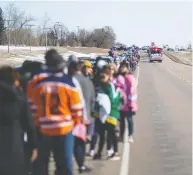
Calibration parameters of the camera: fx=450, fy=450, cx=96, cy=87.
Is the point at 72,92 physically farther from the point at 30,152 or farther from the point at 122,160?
the point at 122,160

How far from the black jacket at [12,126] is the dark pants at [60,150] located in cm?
42

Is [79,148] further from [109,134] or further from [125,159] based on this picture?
[125,159]

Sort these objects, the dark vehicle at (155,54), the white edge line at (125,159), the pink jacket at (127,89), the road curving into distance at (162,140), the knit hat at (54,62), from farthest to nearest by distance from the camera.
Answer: the dark vehicle at (155,54) → the pink jacket at (127,89) → the road curving into distance at (162,140) → the white edge line at (125,159) → the knit hat at (54,62)

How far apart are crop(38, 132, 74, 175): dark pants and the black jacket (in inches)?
16.5

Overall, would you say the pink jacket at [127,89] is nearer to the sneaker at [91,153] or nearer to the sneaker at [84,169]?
the sneaker at [91,153]

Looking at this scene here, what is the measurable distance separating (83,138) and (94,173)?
852 millimetres

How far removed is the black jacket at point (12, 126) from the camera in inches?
188

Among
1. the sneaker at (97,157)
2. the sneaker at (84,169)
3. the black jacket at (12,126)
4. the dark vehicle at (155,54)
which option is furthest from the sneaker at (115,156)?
the dark vehicle at (155,54)

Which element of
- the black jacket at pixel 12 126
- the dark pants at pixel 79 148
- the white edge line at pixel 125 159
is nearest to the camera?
the black jacket at pixel 12 126

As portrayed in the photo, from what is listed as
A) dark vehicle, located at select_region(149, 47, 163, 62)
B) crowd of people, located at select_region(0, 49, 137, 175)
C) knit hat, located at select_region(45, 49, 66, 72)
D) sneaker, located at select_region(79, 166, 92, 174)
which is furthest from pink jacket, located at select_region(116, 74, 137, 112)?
dark vehicle, located at select_region(149, 47, 163, 62)

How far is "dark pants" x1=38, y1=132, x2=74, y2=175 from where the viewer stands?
17.7 feet

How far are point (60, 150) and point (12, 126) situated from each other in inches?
31.1

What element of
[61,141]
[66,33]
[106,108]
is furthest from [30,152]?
[66,33]

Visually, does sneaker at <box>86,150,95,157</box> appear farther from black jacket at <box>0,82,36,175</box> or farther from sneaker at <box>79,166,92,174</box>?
black jacket at <box>0,82,36,175</box>
